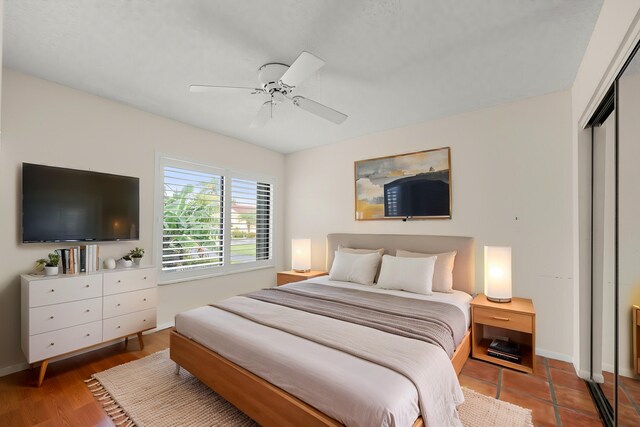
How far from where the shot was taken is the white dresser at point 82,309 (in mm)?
2412

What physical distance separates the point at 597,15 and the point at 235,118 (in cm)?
329

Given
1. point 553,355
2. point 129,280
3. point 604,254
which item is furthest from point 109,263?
point 553,355

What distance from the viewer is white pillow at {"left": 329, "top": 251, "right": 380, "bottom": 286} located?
142 inches

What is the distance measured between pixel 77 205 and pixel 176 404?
2072 millimetres

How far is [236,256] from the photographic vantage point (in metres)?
4.47

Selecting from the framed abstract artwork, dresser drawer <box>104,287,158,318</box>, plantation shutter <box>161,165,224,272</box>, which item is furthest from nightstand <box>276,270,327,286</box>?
dresser drawer <box>104,287,158,318</box>

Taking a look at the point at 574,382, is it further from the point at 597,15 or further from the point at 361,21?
the point at 361,21

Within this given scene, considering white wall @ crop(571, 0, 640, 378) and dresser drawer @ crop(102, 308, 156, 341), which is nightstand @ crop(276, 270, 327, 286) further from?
white wall @ crop(571, 0, 640, 378)

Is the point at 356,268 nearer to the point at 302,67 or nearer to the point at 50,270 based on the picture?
the point at 302,67

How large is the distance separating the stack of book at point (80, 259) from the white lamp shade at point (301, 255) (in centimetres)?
246

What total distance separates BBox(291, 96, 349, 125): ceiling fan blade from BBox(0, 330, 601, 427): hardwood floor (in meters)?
2.49

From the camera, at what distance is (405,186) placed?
390 centimetres

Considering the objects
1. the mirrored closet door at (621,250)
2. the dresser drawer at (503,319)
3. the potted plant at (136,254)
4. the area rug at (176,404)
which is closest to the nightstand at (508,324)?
the dresser drawer at (503,319)

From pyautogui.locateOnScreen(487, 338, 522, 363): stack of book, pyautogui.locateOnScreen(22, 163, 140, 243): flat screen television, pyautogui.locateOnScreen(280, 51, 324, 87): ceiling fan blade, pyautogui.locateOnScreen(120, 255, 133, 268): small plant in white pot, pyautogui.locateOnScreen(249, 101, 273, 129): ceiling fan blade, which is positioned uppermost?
pyautogui.locateOnScreen(280, 51, 324, 87): ceiling fan blade
